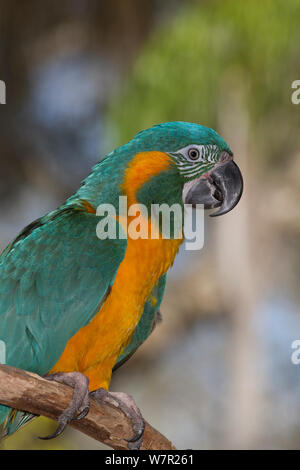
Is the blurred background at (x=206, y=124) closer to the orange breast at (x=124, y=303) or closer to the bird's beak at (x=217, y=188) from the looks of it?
the orange breast at (x=124, y=303)

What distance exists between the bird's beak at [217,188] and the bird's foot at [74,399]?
55 centimetres

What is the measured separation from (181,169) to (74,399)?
656mm

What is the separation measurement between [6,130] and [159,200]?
4.15m

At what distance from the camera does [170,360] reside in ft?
17.6

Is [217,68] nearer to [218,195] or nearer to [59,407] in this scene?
[218,195]

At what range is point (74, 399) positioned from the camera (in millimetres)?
1328

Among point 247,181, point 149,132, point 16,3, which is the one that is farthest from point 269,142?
point 149,132

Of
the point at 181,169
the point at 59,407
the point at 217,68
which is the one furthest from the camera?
the point at 217,68

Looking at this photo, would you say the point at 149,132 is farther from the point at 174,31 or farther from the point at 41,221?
the point at 174,31

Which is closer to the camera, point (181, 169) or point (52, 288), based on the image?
point (52, 288)

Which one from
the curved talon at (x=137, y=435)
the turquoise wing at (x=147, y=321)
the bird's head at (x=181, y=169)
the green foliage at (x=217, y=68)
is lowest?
the curved talon at (x=137, y=435)

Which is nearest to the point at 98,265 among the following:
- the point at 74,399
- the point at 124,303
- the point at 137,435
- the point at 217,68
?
the point at 124,303

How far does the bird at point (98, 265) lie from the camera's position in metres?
1.40

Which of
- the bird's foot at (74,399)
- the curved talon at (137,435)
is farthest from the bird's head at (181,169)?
the curved talon at (137,435)
